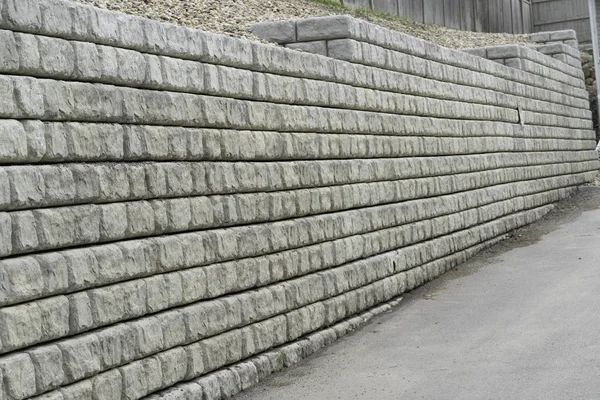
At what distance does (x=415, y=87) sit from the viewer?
43.4 feet

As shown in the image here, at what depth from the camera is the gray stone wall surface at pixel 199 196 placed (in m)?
6.10

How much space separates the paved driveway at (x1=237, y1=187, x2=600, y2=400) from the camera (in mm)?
8078

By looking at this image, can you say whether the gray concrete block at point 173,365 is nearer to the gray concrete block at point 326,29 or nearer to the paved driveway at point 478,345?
the paved driveway at point 478,345

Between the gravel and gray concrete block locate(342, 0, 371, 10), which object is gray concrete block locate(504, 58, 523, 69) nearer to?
the gravel

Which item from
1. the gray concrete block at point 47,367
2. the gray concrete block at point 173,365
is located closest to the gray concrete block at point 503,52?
the gray concrete block at point 173,365

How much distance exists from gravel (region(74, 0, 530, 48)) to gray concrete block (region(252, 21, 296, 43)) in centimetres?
12

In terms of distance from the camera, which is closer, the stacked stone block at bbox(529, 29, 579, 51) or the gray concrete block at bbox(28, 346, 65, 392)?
the gray concrete block at bbox(28, 346, 65, 392)

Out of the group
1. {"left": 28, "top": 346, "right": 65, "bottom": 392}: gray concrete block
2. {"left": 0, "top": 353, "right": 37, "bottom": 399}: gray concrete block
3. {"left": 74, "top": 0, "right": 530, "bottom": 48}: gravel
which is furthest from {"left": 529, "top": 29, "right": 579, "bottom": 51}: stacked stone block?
{"left": 0, "top": 353, "right": 37, "bottom": 399}: gray concrete block

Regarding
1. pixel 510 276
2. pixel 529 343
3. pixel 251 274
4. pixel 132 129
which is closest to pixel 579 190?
pixel 510 276

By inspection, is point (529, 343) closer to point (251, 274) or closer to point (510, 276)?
point (251, 274)

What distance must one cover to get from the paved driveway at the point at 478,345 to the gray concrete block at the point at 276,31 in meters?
3.16

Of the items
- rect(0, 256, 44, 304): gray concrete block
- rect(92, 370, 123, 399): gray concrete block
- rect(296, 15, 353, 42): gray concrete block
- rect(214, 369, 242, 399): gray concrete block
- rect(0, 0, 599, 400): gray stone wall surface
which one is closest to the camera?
rect(0, 256, 44, 304): gray concrete block

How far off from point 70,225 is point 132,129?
3.27 feet

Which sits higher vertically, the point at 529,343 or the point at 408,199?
the point at 408,199
